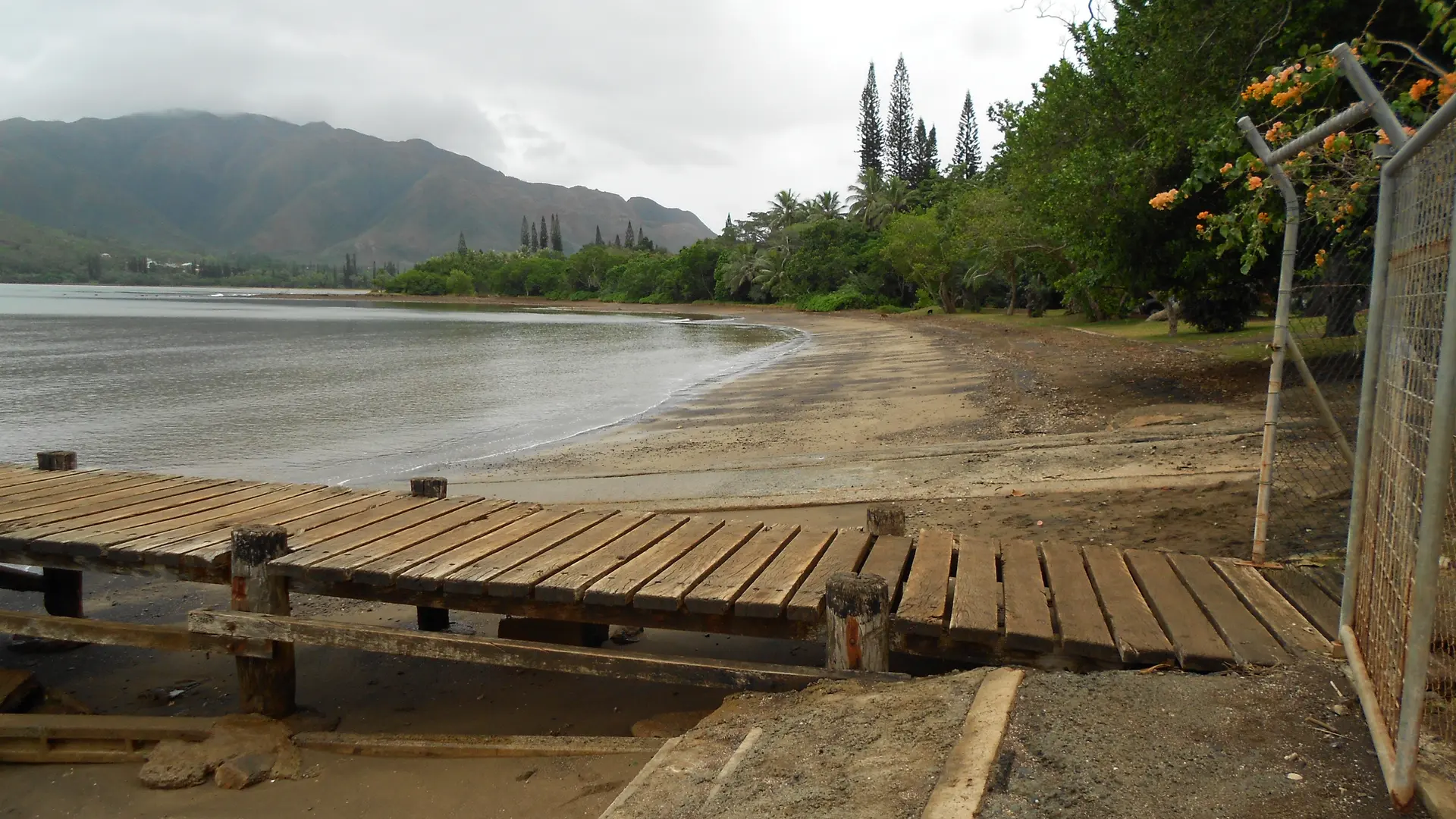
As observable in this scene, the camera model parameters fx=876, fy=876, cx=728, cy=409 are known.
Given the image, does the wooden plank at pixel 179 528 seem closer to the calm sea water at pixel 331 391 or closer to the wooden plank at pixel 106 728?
the wooden plank at pixel 106 728

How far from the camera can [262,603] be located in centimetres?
518

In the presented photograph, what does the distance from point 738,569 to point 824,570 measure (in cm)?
49

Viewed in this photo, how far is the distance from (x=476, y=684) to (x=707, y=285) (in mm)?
98066

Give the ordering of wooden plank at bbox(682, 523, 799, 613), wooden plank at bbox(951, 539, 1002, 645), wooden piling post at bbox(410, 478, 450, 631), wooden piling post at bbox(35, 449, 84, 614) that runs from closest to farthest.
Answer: wooden plank at bbox(951, 539, 1002, 645) < wooden plank at bbox(682, 523, 799, 613) < wooden piling post at bbox(410, 478, 450, 631) < wooden piling post at bbox(35, 449, 84, 614)

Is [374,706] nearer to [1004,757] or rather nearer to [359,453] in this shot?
[1004,757]

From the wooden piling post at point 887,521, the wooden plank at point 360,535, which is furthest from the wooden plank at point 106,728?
the wooden piling post at point 887,521

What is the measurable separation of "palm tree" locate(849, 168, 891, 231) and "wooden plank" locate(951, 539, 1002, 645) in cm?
8100

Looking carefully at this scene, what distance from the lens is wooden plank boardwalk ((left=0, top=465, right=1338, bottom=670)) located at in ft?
13.7

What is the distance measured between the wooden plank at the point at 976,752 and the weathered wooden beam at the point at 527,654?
557mm

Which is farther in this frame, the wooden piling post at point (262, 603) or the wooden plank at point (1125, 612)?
the wooden piling post at point (262, 603)

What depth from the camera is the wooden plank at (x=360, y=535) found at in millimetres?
5160

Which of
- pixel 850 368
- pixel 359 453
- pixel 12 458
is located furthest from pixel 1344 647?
pixel 850 368

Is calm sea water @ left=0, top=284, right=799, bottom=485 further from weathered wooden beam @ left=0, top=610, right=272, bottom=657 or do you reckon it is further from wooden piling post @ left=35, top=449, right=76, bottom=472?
weathered wooden beam @ left=0, top=610, right=272, bottom=657

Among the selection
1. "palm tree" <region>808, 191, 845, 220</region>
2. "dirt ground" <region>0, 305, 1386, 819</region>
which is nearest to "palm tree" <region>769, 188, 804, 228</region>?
"palm tree" <region>808, 191, 845, 220</region>
